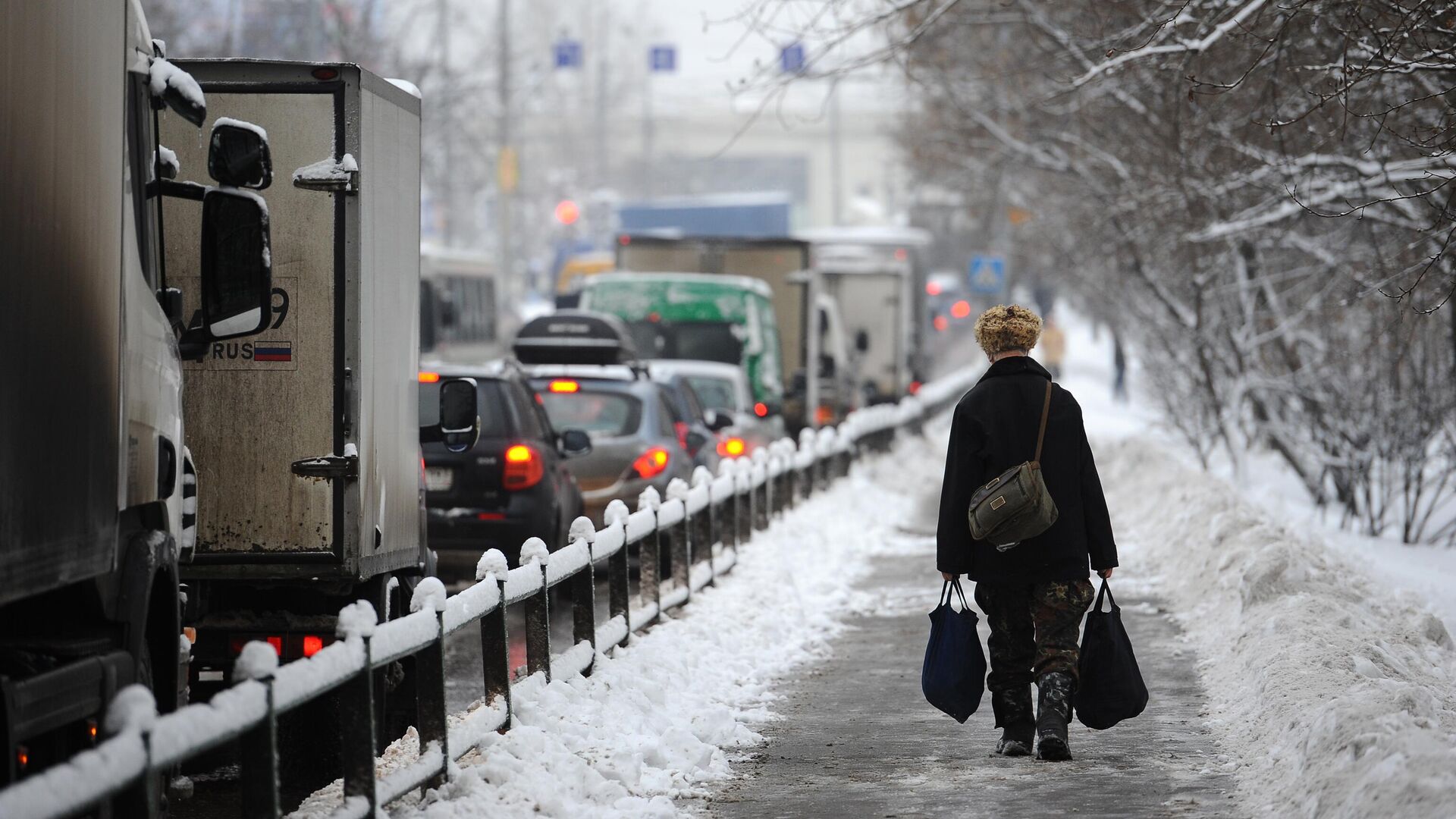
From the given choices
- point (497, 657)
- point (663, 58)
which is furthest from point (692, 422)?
point (663, 58)

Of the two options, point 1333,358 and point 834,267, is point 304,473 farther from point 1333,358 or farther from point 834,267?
point 834,267

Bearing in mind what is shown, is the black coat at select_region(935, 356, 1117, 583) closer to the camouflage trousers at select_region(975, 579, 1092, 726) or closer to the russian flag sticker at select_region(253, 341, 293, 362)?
the camouflage trousers at select_region(975, 579, 1092, 726)

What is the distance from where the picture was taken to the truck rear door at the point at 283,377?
7738 mm

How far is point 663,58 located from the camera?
4694 cm

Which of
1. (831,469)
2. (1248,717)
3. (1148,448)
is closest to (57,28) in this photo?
(1248,717)

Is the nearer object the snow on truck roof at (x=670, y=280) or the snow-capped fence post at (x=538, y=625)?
the snow-capped fence post at (x=538, y=625)

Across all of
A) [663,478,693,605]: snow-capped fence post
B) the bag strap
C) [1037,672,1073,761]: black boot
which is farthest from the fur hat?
[663,478,693,605]: snow-capped fence post

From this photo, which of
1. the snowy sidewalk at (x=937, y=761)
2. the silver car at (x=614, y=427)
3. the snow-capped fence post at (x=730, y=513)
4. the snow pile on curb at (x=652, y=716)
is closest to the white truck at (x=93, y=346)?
the snow pile on curb at (x=652, y=716)

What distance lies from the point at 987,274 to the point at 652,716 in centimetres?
3239

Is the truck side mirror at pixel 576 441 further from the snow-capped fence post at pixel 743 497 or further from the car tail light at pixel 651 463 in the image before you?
the car tail light at pixel 651 463

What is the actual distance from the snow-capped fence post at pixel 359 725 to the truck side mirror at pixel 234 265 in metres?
1.05

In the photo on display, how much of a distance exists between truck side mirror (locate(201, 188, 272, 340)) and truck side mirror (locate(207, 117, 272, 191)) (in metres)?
0.06

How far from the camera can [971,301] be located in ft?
217

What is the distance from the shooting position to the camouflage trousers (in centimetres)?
752
